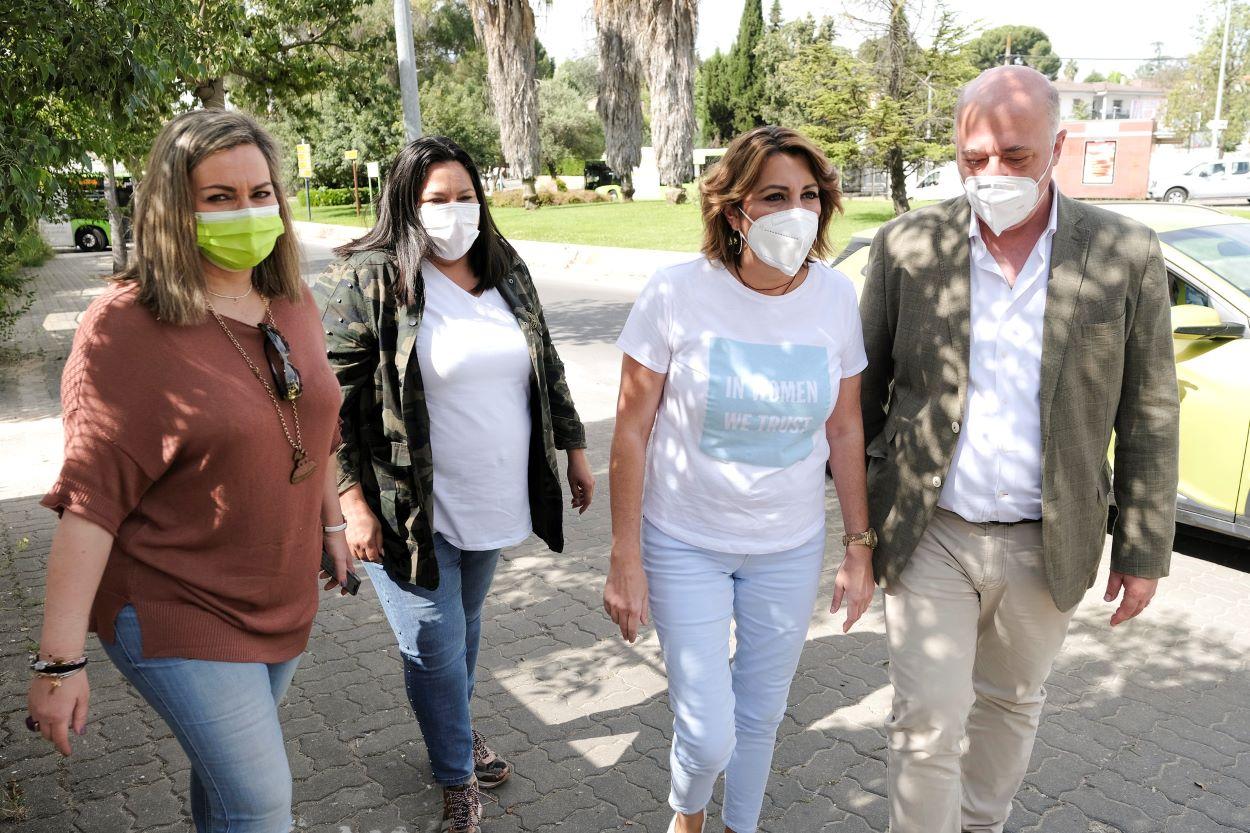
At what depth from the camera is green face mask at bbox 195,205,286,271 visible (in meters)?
2.21

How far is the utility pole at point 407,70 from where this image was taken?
11438 millimetres

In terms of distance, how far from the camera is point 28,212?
150 inches

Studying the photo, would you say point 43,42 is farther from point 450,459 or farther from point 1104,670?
point 1104,670

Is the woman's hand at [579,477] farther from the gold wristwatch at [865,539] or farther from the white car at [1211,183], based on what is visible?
the white car at [1211,183]

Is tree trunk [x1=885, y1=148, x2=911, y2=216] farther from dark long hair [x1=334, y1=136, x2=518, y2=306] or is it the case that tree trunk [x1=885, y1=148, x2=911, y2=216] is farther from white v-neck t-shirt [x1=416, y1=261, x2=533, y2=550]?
white v-neck t-shirt [x1=416, y1=261, x2=533, y2=550]

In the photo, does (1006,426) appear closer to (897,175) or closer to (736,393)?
(736,393)

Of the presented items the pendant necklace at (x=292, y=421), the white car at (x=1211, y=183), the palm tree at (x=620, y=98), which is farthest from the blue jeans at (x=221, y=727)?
the white car at (x=1211, y=183)

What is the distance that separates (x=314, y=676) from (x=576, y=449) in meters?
1.86

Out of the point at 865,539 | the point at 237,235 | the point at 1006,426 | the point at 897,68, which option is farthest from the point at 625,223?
the point at 237,235

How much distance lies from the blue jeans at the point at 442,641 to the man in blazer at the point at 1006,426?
1234 millimetres

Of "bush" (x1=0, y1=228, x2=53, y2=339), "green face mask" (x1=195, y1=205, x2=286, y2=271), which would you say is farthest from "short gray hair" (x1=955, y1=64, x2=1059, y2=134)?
"bush" (x1=0, y1=228, x2=53, y2=339)

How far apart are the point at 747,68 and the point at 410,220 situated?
52.8 m

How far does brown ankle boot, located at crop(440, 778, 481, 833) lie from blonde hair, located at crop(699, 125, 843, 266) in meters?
1.84

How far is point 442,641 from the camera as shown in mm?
3037
